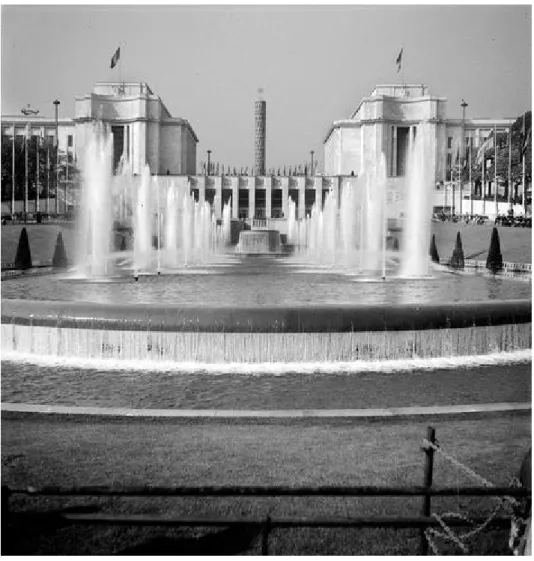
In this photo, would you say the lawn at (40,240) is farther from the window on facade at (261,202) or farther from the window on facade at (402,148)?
the window on facade at (402,148)

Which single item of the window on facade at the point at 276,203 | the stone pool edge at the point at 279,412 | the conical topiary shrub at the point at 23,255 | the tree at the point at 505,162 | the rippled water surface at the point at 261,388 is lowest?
the rippled water surface at the point at 261,388

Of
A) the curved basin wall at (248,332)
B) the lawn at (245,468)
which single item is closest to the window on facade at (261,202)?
the curved basin wall at (248,332)

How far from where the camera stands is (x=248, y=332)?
36.7 ft

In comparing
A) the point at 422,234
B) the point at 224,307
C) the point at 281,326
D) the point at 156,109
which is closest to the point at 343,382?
the point at 281,326

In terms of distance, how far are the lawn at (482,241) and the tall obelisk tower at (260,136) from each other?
38297 mm

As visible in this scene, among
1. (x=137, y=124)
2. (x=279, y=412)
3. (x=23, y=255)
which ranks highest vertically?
(x=137, y=124)

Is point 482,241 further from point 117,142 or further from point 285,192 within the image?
point 117,142

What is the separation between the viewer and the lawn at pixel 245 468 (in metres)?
4.69

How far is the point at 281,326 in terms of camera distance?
1119 cm

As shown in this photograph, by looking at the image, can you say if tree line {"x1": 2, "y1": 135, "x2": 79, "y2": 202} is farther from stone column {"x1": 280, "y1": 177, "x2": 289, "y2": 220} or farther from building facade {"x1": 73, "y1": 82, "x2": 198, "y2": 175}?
stone column {"x1": 280, "y1": 177, "x2": 289, "y2": 220}

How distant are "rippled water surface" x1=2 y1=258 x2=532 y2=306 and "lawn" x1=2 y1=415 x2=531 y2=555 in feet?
20.6

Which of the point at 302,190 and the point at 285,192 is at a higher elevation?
the point at 302,190

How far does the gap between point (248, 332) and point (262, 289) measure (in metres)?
6.33

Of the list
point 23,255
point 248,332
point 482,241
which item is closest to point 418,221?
point 23,255
